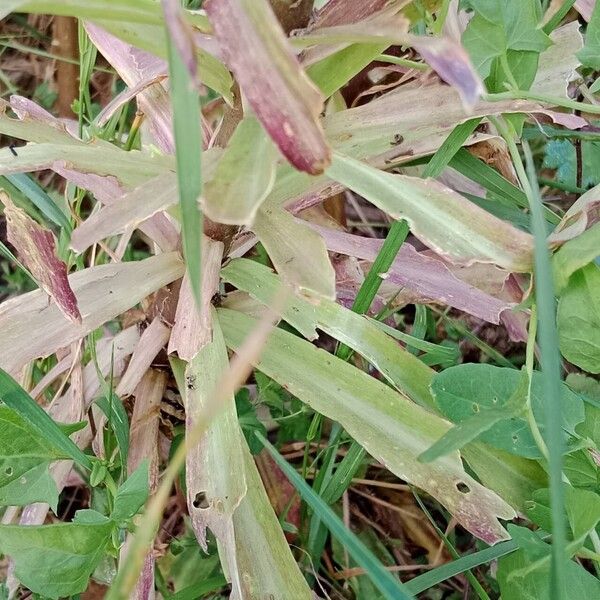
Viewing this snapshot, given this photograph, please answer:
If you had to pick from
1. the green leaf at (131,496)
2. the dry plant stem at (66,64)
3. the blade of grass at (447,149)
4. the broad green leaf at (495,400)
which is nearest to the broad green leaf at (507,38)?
the blade of grass at (447,149)

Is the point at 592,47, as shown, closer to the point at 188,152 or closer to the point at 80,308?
the point at 188,152

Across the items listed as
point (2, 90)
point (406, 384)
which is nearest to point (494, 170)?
point (406, 384)

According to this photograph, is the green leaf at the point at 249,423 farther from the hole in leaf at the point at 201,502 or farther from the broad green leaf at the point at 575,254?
the broad green leaf at the point at 575,254

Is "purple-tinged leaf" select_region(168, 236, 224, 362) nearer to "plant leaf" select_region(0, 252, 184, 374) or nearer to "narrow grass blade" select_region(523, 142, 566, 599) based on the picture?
"plant leaf" select_region(0, 252, 184, 374)

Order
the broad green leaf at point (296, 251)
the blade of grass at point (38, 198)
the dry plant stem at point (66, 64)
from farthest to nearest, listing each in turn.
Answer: the dry plant stem at point (66, 64) → the blade of grass at point (38, 198) → the broad green leaf at point (296, 251)

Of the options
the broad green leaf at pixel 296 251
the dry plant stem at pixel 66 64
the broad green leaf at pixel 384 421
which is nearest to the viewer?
the broad green leaf at pixel 296 251

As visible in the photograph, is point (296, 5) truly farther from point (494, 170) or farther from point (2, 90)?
point (2, 90)
